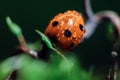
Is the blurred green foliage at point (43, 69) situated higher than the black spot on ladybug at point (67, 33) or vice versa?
the black spot on ladybug at point (67, 33)

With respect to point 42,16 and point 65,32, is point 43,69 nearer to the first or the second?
point 65,32

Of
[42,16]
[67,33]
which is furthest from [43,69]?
[42,16]

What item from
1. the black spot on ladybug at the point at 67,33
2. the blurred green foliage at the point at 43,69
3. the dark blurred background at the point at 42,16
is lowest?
the blurred green foliage at the point at 43,69

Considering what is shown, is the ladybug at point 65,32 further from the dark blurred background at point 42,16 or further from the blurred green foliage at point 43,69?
the dark blurred background at point 42,16

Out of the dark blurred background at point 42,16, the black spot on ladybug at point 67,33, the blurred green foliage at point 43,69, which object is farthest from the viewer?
the dark blurred background at point 42,16

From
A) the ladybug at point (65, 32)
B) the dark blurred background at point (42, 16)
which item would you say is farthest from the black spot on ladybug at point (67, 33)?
the dark blurred background at point (42, 16)

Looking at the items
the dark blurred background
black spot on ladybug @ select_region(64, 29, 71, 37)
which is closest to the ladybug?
black spot on ladybug @ select_region(64, 29, 71, 37)

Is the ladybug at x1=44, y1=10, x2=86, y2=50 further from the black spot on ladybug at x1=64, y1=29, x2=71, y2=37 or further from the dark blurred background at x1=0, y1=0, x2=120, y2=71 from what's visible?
the dark blurred background at x1=0, y1=0, x2=120, y2=71

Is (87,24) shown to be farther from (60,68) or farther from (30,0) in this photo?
(30,0)

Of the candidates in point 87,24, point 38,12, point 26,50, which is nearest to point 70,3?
point 38,12
